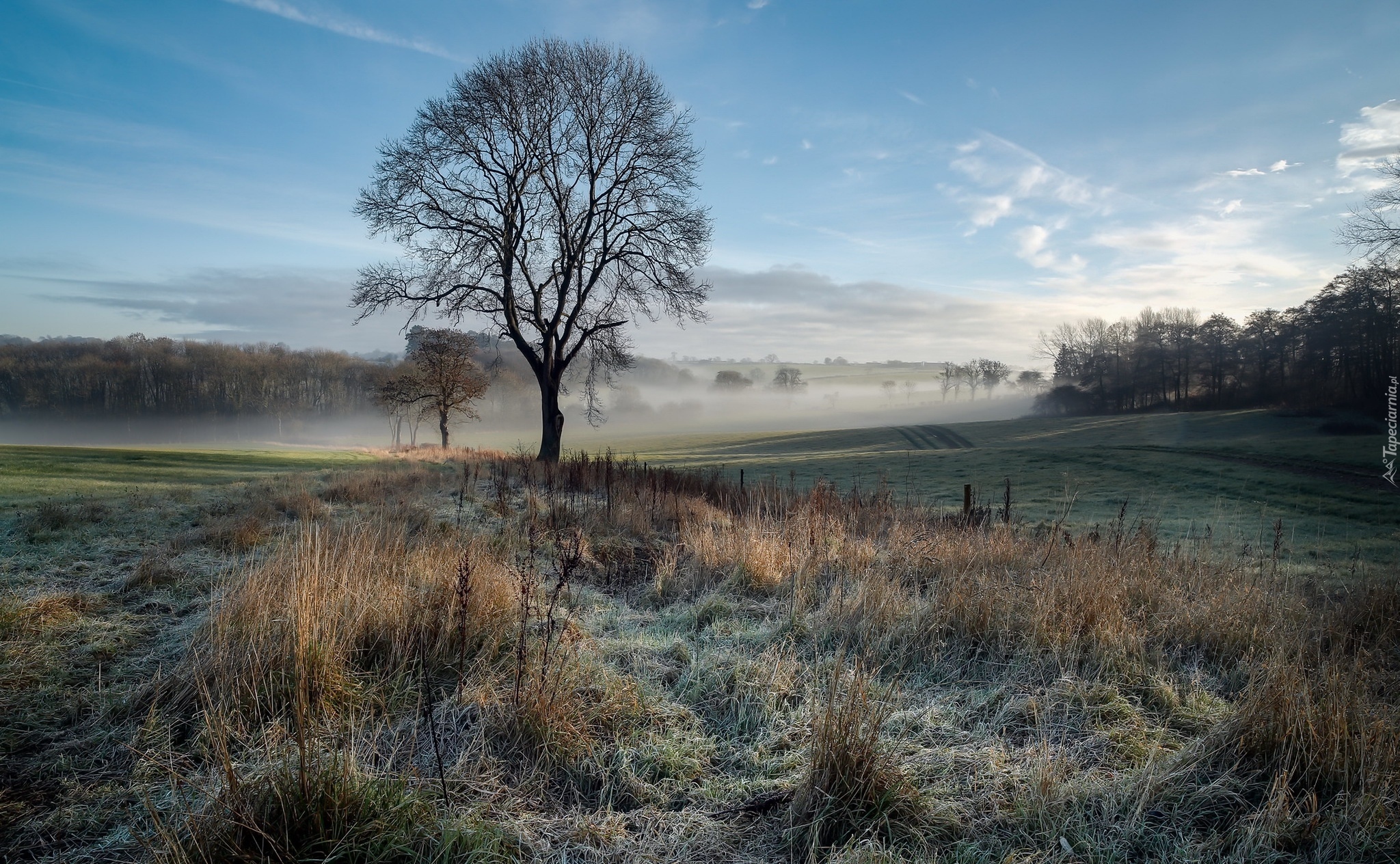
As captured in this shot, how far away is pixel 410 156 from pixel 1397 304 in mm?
49299

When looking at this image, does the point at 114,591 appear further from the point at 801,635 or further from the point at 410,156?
the point at 410,156

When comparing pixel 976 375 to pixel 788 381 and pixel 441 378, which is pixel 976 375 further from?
pixel 441 378

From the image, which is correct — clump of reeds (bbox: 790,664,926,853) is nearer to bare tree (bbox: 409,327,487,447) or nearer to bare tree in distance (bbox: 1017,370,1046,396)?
bare tree (bbox: 409,327,487,447)

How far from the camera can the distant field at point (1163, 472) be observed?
17.0m

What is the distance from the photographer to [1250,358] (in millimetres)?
55094

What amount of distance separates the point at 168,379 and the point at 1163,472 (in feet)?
294

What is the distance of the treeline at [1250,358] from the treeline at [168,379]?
74574 millimetres

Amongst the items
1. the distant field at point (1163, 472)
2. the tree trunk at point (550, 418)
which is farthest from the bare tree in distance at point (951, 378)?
the tree trunk at point (550, 418)

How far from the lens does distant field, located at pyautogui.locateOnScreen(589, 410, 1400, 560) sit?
17031 mm

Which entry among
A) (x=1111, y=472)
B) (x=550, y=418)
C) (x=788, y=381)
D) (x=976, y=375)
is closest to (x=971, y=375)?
(x=976, y=375)

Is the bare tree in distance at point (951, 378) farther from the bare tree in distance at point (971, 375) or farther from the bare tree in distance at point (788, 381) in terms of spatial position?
the bare tree in distance at point (788, 381)

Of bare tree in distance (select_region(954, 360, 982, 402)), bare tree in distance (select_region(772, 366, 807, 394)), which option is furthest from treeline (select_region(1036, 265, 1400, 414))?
bare tree in distance (select_region(772, 366, 807, 394))

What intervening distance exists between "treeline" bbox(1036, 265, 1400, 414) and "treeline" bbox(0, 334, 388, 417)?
7457 cm

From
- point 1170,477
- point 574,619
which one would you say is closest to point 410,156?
point 574,619
